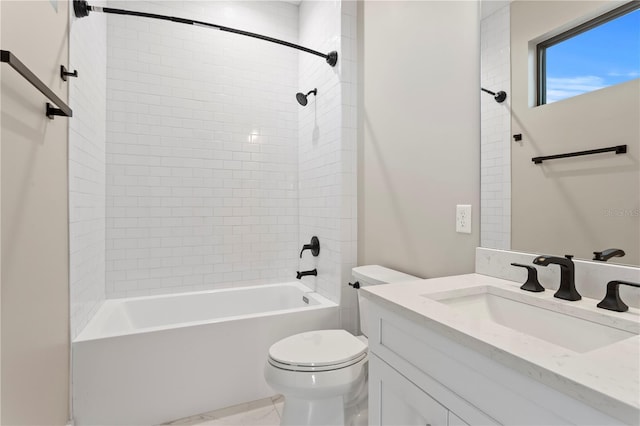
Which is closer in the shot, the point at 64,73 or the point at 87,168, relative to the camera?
the point at 64,73

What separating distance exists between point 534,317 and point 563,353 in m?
0.43

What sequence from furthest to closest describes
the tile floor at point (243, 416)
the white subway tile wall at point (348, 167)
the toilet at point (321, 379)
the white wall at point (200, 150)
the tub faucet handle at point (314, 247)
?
the tub faucet handle at point (314, 247) → the white wall at point (200, 150) → the white subway tile wall at point (348, 167) → the tile floor at point (243, 416) → the toilet at point (321, 379)

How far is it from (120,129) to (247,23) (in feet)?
4.47

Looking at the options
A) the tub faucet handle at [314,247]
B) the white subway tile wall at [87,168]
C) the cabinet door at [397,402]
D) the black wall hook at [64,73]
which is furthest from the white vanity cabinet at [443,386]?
the black wall hook at [64,73]

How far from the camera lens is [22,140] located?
3.78ft

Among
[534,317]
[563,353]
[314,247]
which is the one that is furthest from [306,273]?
[563,353]

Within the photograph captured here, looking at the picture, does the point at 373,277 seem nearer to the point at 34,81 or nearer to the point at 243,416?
the point at 243,416

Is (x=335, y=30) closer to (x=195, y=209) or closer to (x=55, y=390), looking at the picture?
(x=195, y=209)

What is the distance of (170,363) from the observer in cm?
179

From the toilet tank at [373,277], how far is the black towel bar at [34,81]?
1611mm

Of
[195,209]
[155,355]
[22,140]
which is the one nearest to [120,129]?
[195,209]

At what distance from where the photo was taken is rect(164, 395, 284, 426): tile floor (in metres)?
1.76

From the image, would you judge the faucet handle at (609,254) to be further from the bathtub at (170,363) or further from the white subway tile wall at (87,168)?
the white subway tile wall at (87,168)

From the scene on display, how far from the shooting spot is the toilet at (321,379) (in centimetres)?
141
